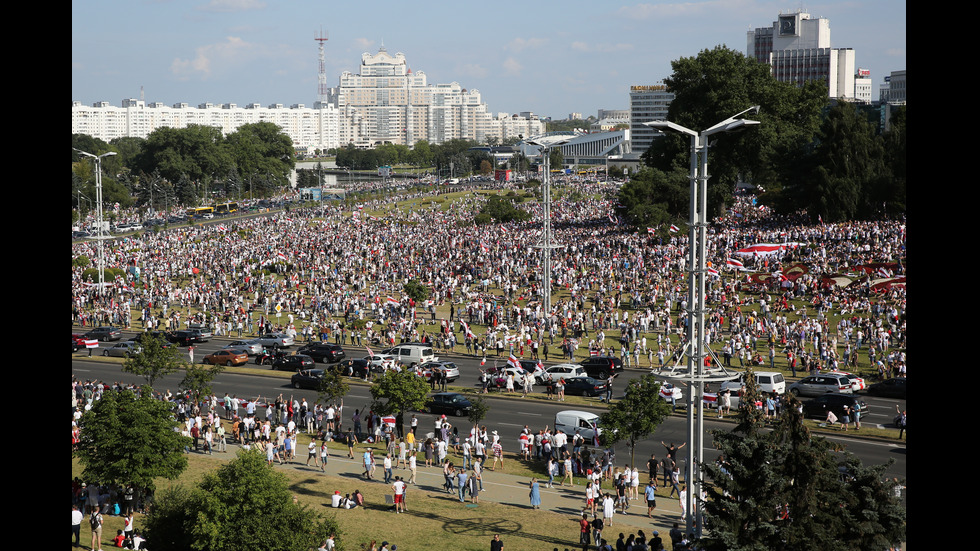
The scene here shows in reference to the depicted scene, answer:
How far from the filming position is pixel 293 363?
40.5 metres

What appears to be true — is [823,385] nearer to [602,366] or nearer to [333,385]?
[602,366]

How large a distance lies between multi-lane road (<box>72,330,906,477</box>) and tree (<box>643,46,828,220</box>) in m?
39.0

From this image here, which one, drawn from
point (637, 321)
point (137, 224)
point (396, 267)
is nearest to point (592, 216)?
point (396, 267)

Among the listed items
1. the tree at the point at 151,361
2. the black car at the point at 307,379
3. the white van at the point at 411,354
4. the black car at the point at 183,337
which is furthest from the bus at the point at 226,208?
the tree at the point at 151,361

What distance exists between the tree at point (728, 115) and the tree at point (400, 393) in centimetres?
4612

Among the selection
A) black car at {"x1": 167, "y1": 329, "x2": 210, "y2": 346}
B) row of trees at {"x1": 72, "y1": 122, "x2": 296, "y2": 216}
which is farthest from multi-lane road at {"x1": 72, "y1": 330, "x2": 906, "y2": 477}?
row of trees at {"x1": 72, "y1": 122, "x2": 296, "y2": 216}

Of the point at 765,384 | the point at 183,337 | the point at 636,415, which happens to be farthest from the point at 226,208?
the point at 636,415

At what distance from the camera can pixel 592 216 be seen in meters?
88.2

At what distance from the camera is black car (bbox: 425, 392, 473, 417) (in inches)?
1278

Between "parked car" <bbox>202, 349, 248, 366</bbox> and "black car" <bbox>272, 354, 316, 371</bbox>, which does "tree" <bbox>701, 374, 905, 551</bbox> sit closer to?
"black car" <bbox>272, 354, 316, 371</bbox>
